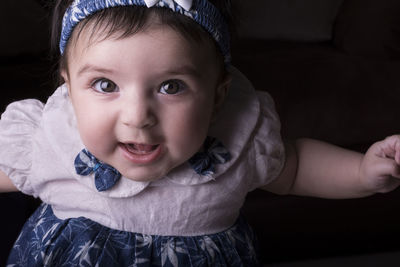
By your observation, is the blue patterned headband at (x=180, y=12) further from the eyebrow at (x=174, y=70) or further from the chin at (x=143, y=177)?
the chin at (x=143, y=177)

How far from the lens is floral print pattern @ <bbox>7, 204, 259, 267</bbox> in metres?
0.84

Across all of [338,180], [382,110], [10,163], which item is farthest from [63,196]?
[382,110]

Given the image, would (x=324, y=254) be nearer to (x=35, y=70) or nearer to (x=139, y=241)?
(x=139, y=241)

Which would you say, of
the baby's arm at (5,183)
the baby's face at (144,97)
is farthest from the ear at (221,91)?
the baby's arm at (5,183)

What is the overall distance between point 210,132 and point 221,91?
8 cm

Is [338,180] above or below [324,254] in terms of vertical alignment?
above

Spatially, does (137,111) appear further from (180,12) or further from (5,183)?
(5,183)

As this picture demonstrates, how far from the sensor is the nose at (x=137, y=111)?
28.3 inches

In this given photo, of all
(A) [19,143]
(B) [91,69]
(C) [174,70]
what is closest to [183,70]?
(C) [174,70]

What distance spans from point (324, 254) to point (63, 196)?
2.69 ft

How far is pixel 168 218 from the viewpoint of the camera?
0.86 metres

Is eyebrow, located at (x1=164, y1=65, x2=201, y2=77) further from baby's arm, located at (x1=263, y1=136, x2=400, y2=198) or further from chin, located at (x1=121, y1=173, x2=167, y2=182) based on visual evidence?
baby's arm, located at (x1=263, y1=136, x2=400, y2=198)

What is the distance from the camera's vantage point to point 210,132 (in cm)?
90

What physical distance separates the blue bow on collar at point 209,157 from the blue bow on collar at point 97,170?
0.11m
